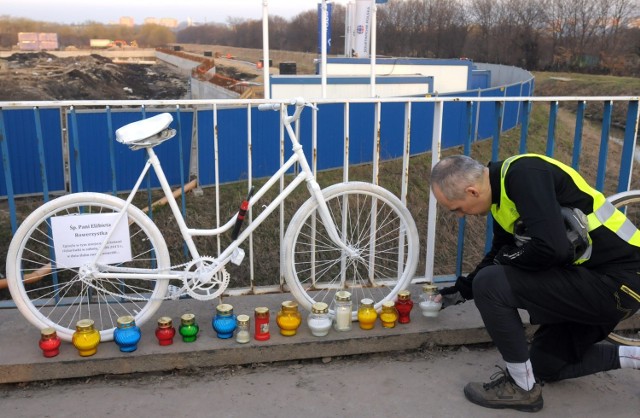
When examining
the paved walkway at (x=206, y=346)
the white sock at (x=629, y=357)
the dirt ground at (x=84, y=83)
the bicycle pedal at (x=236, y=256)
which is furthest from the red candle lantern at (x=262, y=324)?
the dirt ground at (x=84, y=83)

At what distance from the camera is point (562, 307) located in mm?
2799

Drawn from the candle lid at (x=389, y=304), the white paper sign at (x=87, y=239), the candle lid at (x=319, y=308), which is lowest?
the candle lid at (x=389, y=304)

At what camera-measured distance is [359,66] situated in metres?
20.7

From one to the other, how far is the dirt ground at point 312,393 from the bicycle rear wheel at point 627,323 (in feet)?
0.90

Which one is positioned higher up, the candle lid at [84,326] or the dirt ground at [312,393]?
the candle lid at [84,326]

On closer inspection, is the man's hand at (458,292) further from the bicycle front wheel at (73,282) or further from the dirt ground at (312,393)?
the bicycle front wheel at (73,282)

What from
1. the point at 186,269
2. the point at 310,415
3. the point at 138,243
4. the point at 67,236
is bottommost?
the point at 138,243

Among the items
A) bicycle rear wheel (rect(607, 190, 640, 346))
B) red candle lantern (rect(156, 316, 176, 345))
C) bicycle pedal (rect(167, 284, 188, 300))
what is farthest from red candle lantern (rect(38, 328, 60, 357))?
bicycle rear wheel (rect(607, 190, 640, 346))

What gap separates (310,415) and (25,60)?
5785 centimetres

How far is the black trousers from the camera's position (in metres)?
2.75

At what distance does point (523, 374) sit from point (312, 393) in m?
1.01

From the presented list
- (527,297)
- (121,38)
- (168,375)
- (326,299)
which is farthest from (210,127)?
Answer: (121,38)

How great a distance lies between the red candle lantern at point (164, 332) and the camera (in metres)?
3.20

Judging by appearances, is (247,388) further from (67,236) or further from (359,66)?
(359,66)
